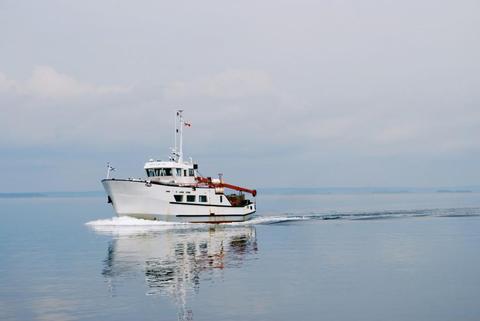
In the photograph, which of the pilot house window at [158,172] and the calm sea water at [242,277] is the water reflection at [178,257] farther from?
the pilot house window at [158,172]

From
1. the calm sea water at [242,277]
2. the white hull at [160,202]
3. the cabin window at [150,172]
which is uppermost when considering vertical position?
the cabin window at [150,172]

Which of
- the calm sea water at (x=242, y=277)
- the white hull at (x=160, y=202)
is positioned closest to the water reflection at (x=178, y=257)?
the calm sea water at (x=242, y=277)

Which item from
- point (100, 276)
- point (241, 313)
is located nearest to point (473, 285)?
point (241, 313)

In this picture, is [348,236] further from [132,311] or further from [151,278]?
[132,311]

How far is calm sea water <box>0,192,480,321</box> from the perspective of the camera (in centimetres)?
2633

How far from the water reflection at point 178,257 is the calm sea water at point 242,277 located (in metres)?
0.09

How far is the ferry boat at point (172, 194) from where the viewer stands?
6738 centimetres

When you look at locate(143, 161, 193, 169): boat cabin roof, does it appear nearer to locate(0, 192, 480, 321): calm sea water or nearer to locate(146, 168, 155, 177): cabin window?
locate(146, 168, 155, 177): cabin window

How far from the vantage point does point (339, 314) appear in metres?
25.7

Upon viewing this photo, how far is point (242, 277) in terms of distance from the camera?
35188mm

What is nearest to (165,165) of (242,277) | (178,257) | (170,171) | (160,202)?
(170,171)

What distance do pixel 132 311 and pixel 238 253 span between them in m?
21.6

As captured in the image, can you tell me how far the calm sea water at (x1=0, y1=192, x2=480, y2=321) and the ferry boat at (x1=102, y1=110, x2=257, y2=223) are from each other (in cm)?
574

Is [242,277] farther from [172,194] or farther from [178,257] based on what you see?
[172,194]
